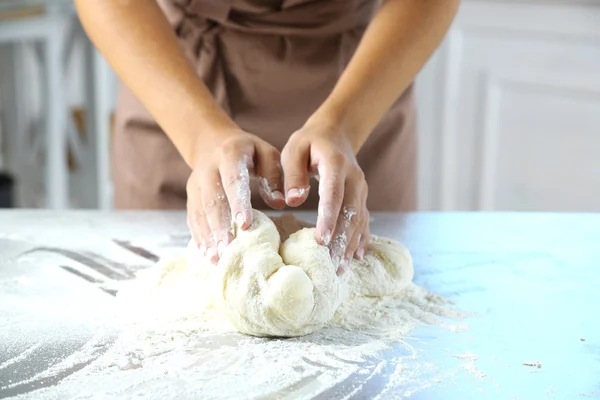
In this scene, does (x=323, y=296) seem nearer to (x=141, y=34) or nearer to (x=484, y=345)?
(x=484, y=345)

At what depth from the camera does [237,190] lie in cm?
91

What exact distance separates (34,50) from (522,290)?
8.00 ft

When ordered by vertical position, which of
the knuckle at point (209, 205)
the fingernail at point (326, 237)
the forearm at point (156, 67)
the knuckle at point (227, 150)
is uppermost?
the forearm at point (156, 67)

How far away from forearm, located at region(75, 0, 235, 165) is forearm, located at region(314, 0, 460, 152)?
183 mm

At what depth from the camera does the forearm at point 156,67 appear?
42.4 inches

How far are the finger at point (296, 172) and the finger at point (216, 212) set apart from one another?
9 cm

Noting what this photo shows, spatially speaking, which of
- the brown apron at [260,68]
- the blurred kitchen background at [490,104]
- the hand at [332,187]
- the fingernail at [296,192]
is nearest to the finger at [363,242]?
the hand at [332,187]

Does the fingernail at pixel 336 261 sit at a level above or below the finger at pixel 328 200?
below

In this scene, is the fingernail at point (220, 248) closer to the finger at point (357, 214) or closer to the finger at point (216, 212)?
the finger at point (216, 212)

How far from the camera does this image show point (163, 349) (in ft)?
2.66

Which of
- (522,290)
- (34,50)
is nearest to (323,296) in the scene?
(522,290)

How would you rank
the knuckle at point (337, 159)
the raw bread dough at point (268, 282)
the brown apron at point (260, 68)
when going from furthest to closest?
the brown apron at point (260, 68) < the knuckle at point (337, 159) < the raw bread dough at point (268, 282)

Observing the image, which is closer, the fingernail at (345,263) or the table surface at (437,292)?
the table surface at (437,292)

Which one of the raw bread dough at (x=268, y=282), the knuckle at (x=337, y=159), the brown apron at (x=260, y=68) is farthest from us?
the brown apron at (x=260, y=68)
